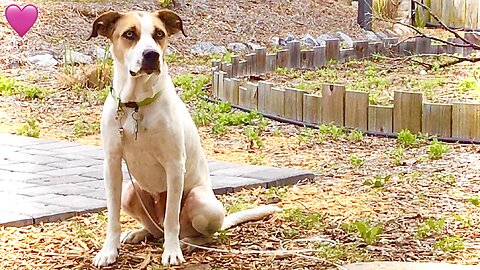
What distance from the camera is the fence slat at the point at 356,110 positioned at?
21.3 feet

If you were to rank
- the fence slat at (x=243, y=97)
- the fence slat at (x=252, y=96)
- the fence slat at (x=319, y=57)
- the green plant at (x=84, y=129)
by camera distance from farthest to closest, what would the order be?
the fence slat at (x=319, y=57)
the fence slat at (x=243, y=97)
the fence slat at (x=252, y=96)
the green plant at (x=84, y=129)

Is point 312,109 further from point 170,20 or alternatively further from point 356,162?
point 170,20

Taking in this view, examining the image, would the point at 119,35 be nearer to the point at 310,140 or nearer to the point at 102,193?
the point at 102,193

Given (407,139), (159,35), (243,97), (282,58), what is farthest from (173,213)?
(282,58)

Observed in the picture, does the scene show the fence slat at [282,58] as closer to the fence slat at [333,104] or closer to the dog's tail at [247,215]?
the fence slat at [333,104]

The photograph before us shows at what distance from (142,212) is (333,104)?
316cm

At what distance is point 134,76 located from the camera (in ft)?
11.1

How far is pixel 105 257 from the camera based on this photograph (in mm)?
3566

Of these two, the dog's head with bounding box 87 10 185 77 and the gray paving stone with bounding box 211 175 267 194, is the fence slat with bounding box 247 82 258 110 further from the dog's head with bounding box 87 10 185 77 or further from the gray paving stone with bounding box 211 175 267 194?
the dog's head with bounding box 87 10 185 77

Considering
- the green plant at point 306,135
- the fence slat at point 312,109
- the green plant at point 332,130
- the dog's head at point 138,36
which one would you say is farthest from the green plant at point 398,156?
the dog's head at point 138,36

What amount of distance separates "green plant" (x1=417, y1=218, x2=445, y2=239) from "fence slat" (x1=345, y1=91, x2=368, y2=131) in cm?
245

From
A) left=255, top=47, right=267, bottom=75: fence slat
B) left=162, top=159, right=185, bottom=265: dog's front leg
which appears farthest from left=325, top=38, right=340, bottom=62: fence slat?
left=162, top=159, right=185, bottom=265: dog's front leg

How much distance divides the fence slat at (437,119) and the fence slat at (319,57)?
4.29m

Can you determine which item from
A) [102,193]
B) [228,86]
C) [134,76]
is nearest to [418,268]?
[134,76]
